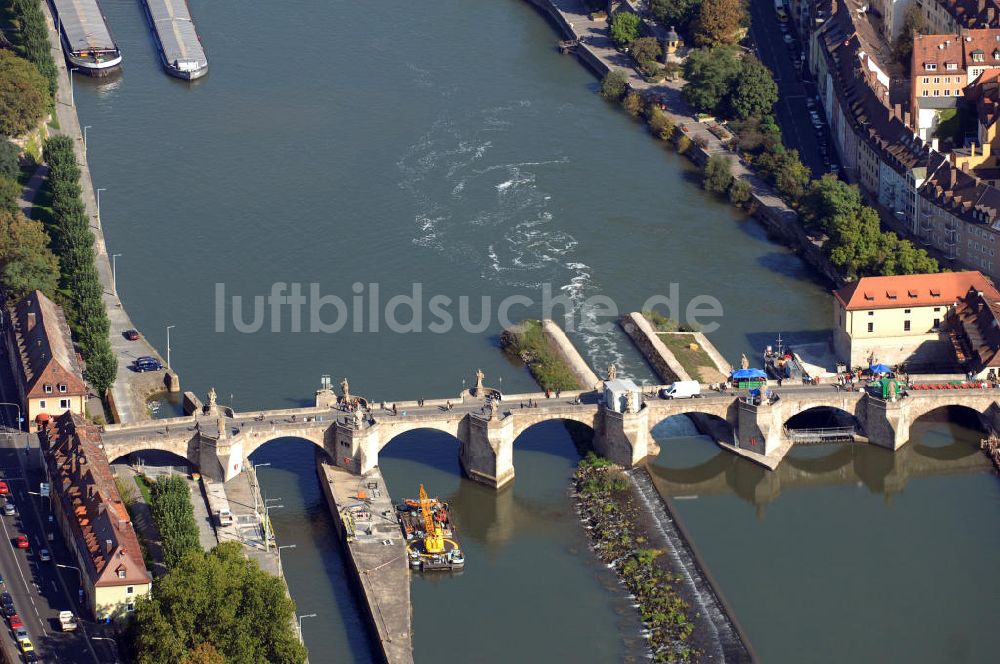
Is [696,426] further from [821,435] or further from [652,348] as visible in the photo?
[652,348]

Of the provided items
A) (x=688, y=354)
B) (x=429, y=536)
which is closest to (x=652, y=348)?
(x=688, y=354)

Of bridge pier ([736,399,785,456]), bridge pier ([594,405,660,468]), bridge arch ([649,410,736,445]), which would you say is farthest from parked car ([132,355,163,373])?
bridge pier ([736,399,785,456])

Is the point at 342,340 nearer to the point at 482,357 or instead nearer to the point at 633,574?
the point at 482,357

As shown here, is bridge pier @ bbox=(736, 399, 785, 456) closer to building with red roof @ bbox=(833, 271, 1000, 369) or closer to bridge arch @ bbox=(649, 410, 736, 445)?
bridge arch @ bbox=(649, 410, 736, 445)

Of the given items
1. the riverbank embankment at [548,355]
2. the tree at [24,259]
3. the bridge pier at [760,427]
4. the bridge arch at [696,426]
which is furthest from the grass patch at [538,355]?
the tree at [24,259]

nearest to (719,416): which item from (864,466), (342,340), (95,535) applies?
(864,466)

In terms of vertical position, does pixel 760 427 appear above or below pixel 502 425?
below
